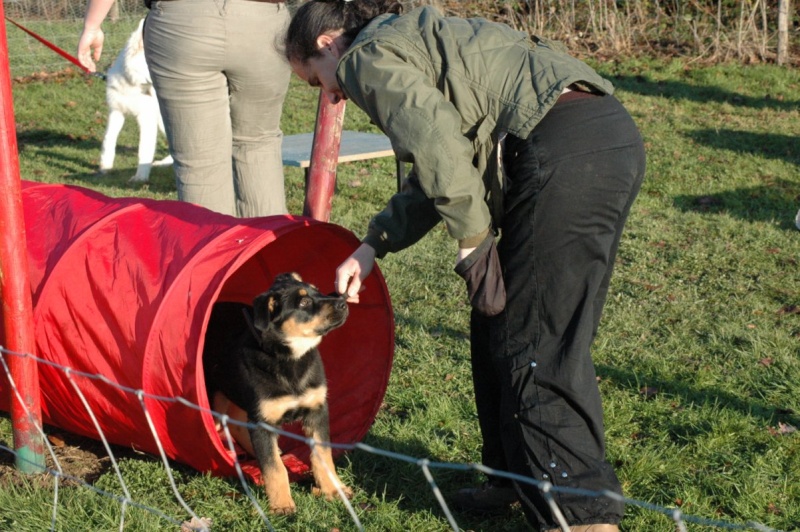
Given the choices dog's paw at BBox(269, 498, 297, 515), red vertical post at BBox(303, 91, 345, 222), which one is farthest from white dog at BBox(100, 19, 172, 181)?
dog's paw at BBox(269, 498, 297, 515)

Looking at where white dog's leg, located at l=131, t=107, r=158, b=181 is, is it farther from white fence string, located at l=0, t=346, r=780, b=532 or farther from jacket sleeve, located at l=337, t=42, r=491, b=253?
jacket sleeve, located at l=337, t=42, r=491, b=253

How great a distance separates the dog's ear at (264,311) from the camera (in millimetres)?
3678

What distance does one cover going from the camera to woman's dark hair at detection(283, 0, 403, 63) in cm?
302

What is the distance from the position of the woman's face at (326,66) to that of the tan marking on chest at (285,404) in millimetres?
1262

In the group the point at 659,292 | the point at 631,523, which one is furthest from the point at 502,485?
the point at 659,292

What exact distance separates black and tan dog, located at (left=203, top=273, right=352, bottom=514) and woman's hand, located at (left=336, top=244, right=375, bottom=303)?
0.14 m

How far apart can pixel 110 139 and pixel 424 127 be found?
8.21m

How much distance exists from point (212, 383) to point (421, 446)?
0.99 meters

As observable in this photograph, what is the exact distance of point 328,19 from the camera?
119 inches

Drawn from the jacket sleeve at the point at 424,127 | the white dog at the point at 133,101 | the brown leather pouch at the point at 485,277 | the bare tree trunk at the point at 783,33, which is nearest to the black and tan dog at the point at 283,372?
the brown leather pouch at the point at 485,277

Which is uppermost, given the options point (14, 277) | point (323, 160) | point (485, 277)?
point (485, 277)

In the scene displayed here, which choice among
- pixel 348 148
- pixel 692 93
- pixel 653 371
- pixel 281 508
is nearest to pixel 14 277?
pixel 281 508

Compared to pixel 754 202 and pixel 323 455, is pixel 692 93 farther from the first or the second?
pixel 323 455

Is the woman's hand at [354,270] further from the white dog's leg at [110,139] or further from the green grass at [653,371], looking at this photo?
the white dog's leg at [110,139]
